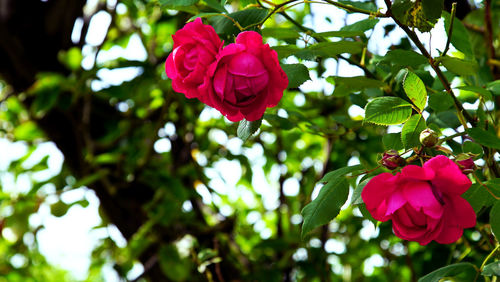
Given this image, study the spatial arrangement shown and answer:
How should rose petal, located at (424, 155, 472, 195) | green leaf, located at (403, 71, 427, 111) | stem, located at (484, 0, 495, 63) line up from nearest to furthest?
1. rose petal, located at (424, 155, 472, 195)
2. green leaf, located at (403, 71, 427, 111)
3. stem, located at (484, 0, 495, 63)

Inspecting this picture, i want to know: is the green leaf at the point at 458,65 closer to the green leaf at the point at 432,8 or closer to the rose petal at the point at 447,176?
the green leaf at the point at 432,8

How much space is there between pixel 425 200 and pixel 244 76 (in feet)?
0.74

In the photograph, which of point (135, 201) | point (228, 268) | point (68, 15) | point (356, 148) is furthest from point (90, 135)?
point (356, 148)

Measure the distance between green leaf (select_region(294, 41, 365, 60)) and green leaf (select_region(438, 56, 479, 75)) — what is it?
114mm

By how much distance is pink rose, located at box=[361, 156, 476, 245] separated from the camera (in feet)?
1.62

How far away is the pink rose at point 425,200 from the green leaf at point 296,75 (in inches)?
6.8

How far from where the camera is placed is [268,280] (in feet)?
4.50

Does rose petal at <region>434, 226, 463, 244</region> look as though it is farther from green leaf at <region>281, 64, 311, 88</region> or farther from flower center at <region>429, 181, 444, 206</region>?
green leaf at <region>281, 64, 311, 88</region>

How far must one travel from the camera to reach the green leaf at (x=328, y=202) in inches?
24.1

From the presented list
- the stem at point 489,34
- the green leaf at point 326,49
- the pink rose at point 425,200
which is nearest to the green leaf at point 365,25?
the green leaf at point 326,49

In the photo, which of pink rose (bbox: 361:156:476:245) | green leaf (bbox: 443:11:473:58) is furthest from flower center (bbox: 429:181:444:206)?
green leaf (bbox: 443:11:473:58)

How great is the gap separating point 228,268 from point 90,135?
0.70 m

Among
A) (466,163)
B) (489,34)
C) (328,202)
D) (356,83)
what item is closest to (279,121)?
(356,83)

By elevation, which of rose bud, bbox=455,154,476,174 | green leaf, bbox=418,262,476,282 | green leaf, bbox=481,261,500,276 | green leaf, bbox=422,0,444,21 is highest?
green leaf, bbox=422,0,444,21
